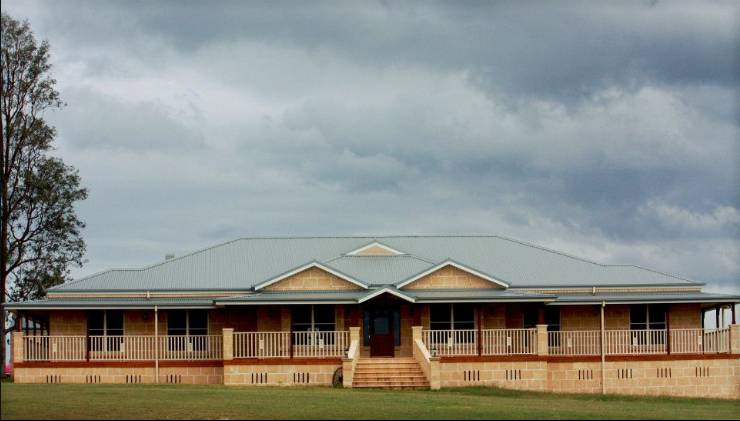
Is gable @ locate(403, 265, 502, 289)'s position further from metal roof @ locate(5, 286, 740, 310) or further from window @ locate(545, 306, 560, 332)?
window @ locate(545, 306, 560, 332)

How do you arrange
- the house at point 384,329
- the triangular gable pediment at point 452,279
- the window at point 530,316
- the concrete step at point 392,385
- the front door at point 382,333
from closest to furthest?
the concrete step at point 392,385
the house at point 384,329
the triangular gable pediment at point 452,279
the front door at point 382,333
the window at point 530,316

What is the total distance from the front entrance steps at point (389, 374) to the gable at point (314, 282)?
10.4 ft

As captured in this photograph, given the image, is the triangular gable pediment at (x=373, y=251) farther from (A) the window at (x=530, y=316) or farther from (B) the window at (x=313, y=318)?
(A) the window at (x=530, y=316)

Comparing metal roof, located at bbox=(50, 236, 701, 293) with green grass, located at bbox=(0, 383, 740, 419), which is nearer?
green grass, located at bbox=(0, 383, 740, 419)

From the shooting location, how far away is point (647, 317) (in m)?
44.3

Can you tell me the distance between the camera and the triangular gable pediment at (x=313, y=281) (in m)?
42.1

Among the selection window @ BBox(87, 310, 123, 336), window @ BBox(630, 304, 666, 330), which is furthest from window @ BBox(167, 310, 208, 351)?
window @ BBox(630, 304, 666, 330)

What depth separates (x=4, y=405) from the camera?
2628 cm

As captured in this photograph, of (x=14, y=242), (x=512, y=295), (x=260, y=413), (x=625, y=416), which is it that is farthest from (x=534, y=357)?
(x=14, y=242)

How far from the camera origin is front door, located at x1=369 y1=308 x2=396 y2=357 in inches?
1683

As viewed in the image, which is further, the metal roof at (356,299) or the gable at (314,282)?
the gable at (314,282)

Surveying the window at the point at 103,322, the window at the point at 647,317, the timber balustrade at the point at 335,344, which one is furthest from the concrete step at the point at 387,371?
the window at the point at 647,317

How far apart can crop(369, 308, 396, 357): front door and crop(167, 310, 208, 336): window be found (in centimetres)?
623

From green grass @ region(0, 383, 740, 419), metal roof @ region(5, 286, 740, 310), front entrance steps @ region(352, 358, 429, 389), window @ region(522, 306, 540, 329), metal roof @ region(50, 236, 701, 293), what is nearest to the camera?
green grass @ region(0, 383, 740, 419)
